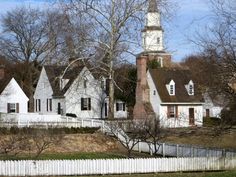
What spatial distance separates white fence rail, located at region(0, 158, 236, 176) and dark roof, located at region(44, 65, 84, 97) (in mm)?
33296

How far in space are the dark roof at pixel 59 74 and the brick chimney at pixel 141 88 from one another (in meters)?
7.71

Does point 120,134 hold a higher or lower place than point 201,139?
higher

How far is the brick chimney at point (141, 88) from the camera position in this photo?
57231mm

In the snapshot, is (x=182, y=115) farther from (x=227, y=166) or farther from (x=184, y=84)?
(x=227, y=166)

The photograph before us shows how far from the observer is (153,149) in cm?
3991

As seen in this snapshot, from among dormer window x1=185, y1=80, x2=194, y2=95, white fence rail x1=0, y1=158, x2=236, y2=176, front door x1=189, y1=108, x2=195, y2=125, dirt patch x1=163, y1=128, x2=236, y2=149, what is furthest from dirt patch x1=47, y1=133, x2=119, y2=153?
dormer window x1=185, y1=80, x2=194, y2=95

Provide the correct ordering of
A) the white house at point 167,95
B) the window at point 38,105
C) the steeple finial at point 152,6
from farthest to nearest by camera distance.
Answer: the window at point 38,105
the white house at point 167,95
the steeple finial at point 152,6

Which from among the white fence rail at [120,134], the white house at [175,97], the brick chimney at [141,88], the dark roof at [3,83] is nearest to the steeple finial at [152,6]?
the brick chimney at [141,88]

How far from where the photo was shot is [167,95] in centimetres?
6016

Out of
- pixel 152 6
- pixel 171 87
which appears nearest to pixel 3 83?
pixel 171 87

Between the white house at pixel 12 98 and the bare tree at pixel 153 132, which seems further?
the white house at pixel 12 98

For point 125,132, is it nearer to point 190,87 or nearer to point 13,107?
point 190,87

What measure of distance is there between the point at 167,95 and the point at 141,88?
369 centimetres

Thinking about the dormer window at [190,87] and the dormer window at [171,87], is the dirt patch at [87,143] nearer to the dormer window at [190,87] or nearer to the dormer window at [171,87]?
the dormer window at [171,87]
